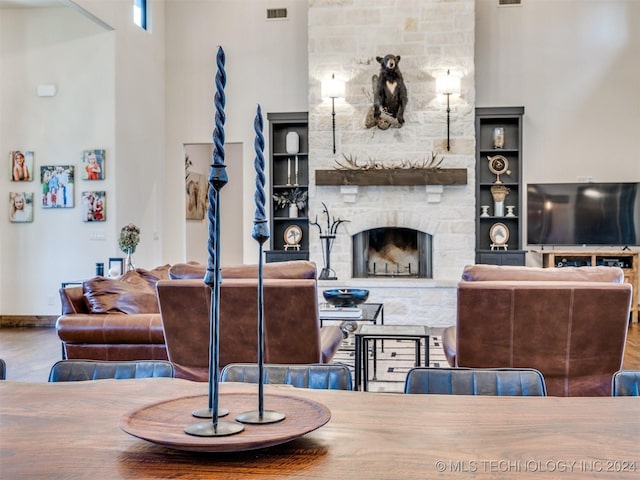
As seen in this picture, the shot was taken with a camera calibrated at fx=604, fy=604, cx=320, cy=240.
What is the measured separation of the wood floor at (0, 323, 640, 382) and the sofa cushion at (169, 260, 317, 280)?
5.16 ft

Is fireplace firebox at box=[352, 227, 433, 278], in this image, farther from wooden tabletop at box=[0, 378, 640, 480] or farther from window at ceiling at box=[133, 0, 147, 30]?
wooden tabletop at box=[0, 378, 640, 480]

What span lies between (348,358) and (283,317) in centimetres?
205

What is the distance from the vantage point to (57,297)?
7293mm

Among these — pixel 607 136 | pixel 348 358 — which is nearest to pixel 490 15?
pixel 607 136

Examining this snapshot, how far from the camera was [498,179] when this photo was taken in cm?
806

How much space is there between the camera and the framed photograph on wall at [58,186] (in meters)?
7.14

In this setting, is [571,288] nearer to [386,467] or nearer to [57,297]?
[386,467]

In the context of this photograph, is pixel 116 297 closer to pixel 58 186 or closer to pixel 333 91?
pixel 58 186

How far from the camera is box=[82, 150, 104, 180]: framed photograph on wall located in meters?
7.05

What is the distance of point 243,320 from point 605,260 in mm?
5632

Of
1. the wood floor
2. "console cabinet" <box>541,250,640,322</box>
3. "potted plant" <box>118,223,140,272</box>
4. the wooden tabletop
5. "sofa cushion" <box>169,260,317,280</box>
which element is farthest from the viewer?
"console cabinet" <box>541,250,640,322</box>

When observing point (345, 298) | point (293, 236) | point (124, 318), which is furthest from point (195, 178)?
point (124, 318)

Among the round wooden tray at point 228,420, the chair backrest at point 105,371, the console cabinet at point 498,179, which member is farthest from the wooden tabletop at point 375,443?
the console cabinet at point 498,179

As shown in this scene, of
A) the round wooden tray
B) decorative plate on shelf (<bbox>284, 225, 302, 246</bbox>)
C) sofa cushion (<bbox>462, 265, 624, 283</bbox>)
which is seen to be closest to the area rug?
sofa cushion (<bbox>462, 265, 624, 283</bbox>)
